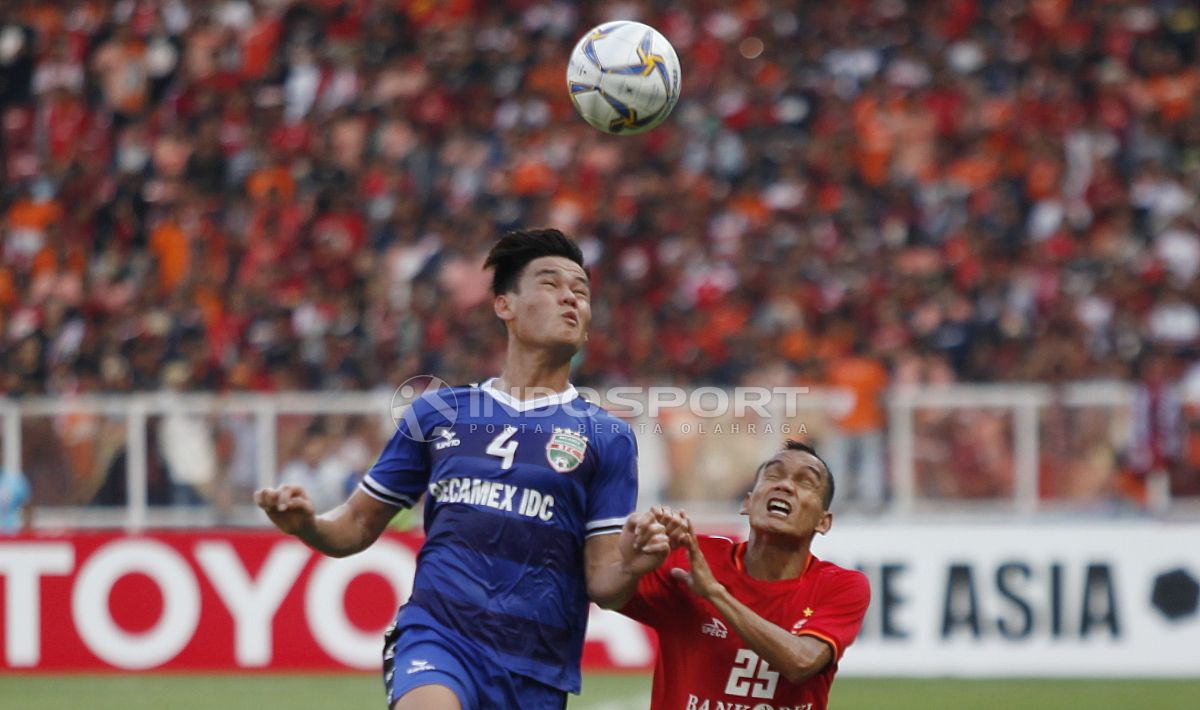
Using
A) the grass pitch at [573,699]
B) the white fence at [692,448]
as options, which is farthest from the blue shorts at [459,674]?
the white fence at [692,448]

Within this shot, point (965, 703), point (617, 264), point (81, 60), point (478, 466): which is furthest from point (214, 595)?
point (81, 60)

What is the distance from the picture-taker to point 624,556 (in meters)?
5.37

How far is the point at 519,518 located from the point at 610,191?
1300cm

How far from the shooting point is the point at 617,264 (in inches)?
693

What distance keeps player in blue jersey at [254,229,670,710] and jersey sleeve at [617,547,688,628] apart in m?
0.33

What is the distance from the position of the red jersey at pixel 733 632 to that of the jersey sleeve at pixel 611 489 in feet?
1.07

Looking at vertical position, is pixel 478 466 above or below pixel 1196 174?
below

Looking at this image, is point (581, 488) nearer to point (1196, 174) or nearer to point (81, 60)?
point (1196, 174)

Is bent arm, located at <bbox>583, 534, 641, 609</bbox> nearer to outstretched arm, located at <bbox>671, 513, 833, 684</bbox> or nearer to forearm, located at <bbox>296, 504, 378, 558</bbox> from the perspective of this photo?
outstretched arm, located at <bbox>671, 513, 833, 684</bbox>

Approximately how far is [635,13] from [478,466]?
1550 cm

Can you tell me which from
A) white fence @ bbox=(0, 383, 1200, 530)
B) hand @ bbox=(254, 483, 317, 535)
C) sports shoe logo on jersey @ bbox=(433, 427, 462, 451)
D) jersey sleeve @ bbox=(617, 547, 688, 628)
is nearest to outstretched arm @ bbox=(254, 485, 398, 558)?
hand @ bbox=(254, 483, 317, 535)

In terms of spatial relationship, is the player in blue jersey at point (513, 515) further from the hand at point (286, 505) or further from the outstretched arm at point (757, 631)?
the outstretched arm at point (757, 631)

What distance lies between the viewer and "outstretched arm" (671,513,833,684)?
5488 mm

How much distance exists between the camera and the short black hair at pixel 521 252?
5.91 metres
